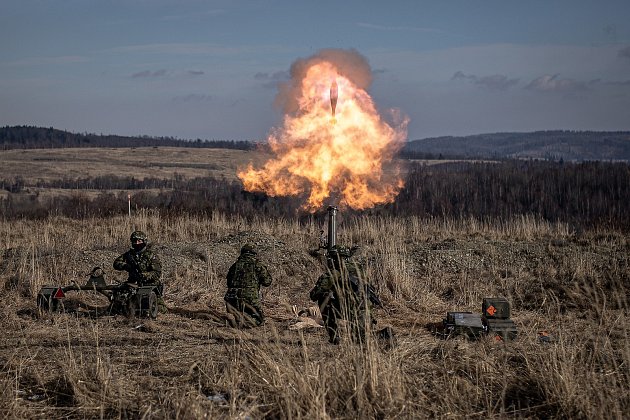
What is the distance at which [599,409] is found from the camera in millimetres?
5238

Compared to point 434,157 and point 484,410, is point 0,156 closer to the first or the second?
point 434,157

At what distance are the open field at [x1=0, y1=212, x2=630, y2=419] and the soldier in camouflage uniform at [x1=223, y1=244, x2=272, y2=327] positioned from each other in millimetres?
462

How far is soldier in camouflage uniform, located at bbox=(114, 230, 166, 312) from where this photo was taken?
11773mm

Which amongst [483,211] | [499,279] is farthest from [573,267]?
[483,211]

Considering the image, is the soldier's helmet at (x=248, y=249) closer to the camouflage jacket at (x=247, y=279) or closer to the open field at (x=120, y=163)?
the camouflage jacket at (x=247, y=279)

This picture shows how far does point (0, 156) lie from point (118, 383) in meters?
108

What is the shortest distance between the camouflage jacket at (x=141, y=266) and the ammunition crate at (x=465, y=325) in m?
4.88

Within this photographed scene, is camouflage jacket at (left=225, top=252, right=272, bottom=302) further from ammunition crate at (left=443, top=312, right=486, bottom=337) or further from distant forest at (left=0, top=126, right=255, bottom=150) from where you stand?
distant forest at (left=0, top=126, right=255, bottom=150)

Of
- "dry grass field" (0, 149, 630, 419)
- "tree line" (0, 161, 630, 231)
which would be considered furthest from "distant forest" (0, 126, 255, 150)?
"dry grass field" (0, 149, 630, 419)

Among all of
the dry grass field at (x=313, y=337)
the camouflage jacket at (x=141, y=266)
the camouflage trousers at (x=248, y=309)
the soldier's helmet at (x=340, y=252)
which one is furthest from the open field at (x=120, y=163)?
the soldier's helmet at (x=340, y=252)

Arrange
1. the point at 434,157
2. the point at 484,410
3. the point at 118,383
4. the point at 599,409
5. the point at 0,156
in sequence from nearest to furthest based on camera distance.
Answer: the point at 599,409
the point at 484,410
the point at 118,383
the point at 0,156
the point at 434,157

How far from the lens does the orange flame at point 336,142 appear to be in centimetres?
1439

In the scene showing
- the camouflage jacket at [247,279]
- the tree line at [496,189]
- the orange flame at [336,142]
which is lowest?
the tree line at [496,189]

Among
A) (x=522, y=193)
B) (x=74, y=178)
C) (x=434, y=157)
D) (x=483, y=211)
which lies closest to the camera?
(x=483, y=211)
